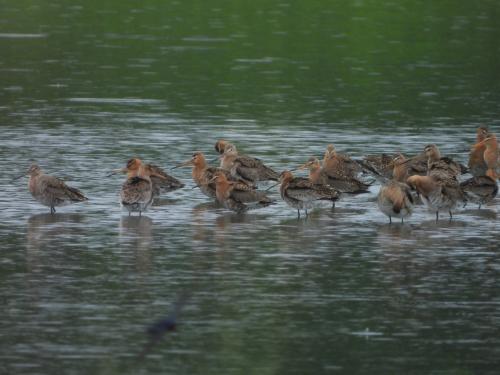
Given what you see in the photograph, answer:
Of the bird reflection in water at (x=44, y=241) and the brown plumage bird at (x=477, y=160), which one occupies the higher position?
the brown plumage bird at (x=477, y=160)

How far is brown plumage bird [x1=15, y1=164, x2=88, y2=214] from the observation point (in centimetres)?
1839

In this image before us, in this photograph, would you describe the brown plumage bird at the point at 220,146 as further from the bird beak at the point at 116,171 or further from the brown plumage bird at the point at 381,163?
the brown plumage bird at the point at 381,163

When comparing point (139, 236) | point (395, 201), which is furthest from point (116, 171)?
point (395, 201)

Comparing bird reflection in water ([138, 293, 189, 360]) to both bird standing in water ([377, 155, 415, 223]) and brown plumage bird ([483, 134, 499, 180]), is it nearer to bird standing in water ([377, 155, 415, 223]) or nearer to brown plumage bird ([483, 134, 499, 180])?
bird standing in water ([377, 155, 415, 223])

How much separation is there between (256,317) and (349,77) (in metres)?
20.8

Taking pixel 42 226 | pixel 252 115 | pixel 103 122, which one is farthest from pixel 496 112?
pixel 42 226

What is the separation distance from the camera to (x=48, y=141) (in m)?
24.5

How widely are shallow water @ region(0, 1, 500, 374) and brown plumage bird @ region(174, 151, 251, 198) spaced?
0.84ft

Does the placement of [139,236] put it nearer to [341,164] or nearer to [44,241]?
[44,241]

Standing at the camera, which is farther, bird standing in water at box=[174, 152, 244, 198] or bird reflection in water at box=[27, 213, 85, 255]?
bird standing in water at box=[174, 152, 244, 198]

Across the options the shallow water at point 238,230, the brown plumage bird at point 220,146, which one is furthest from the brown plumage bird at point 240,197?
the brown plumage bird at point 220,146

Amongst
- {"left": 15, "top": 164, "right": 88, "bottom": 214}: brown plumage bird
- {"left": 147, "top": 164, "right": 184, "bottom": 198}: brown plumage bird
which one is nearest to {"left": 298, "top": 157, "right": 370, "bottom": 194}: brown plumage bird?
{"left": 147, "top": 164, "right": 184, "bottom": 198}: brown plumage bird

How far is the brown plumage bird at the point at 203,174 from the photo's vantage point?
63.9 feet

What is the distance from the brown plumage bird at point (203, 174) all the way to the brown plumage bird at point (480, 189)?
294 cm
